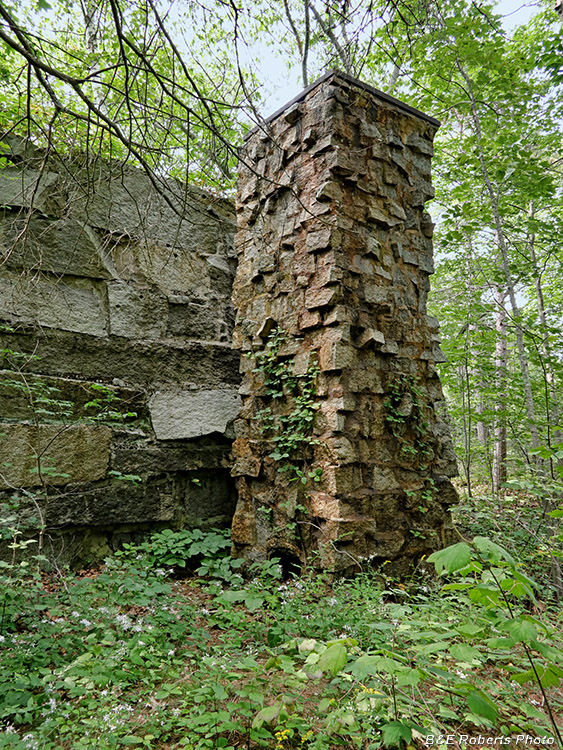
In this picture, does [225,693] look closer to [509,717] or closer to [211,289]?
[509,717]

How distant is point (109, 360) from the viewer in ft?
9.67

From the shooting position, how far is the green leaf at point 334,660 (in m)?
1.06

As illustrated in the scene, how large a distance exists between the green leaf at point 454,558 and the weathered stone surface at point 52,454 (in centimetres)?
207

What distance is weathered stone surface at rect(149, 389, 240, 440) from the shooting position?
304 centimetres

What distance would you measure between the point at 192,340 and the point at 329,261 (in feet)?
3.98

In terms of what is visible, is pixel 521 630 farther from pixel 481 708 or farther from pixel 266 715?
pixel 266 715

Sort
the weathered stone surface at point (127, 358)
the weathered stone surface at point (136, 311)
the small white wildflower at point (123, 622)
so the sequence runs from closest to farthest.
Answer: the small white wildflower at point (123, 622)
the weathered stone surface at point (127, 358)
the weathered stone surface at point (136, 311)

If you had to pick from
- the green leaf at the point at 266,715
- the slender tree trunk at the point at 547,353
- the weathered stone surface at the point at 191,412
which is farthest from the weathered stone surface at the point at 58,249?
the slender tree trunk at the point at 547,353

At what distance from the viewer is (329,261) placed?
2705 millimetres

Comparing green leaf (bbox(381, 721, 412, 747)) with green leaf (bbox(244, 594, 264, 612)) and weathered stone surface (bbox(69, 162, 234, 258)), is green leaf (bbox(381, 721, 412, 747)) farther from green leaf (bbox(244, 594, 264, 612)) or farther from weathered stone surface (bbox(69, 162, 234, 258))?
weathered stone surface (bbox(69, 162, 234, 258))

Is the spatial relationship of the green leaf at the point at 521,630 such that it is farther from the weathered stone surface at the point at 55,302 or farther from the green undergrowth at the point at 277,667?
the weathered stone surface at the point at 55,302

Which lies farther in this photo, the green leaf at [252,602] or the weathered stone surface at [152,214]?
the weathered stone surface at [152,214]

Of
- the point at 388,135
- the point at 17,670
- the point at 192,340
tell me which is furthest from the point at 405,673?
the point at 388,135

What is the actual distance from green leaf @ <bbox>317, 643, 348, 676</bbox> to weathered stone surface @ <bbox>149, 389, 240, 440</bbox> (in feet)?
7.02
